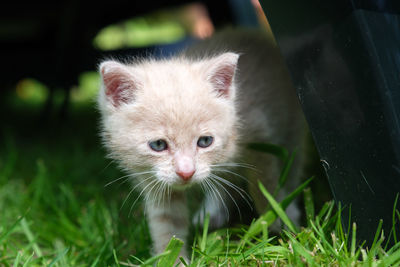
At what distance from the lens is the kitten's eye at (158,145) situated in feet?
5.60

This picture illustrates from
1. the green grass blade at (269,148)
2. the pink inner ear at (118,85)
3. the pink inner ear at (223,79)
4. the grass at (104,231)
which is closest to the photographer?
the grass at (104,231)

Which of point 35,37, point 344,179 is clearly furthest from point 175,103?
point 35,37

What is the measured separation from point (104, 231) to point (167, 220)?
0.37 metres

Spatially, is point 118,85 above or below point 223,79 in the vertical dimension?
above

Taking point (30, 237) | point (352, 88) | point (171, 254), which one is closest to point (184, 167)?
point (171, 254)

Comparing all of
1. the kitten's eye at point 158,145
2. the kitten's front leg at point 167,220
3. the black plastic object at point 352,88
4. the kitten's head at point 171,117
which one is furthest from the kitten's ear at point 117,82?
the black plastic object at point 352,88

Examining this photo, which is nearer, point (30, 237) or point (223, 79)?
point (223, 79)

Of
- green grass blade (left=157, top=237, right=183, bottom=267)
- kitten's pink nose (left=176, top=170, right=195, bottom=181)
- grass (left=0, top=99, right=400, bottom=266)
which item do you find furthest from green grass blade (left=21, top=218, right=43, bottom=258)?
kitten's pink nose (left=176, top=170, right=195, bottom=181)


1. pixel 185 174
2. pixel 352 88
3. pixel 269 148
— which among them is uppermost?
pixel 352 88

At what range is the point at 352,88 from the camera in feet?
4.51

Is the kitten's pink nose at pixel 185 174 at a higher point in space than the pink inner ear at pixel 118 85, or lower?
lower

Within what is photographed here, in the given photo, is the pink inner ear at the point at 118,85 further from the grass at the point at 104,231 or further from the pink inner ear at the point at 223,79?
the grass at the point at 104,231

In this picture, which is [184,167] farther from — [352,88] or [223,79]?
[352,88]

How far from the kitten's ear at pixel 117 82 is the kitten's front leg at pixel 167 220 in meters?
0.48
